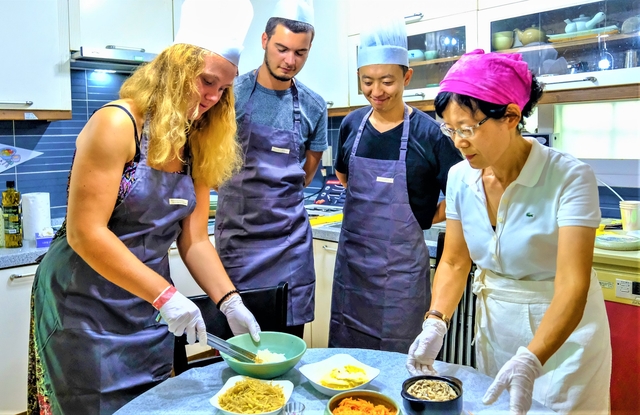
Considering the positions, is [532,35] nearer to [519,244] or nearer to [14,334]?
[519,244]

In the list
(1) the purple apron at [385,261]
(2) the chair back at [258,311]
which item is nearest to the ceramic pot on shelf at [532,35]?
(1) the purple apron at [385,261]

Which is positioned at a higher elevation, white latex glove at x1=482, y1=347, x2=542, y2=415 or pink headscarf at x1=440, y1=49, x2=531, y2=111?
pink headscarf at x1=440, y1=49, x2=531, y2=111

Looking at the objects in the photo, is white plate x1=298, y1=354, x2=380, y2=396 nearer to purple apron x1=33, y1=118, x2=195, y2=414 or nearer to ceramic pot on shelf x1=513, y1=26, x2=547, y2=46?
purple apron x1=33, y1=118, x2=195, y2=414

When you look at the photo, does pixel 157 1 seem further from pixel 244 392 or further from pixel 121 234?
pixel 244 392

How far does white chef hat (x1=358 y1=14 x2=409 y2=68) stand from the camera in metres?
1.90

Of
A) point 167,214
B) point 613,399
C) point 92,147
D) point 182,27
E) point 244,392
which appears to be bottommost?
point 613,399

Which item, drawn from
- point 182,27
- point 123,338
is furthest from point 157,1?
point 123,338

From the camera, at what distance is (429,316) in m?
1.33

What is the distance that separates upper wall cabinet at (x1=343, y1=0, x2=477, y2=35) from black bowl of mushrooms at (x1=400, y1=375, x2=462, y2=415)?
195 centimetres

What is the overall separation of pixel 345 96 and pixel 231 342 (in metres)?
2.03

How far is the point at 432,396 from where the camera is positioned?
988 mm

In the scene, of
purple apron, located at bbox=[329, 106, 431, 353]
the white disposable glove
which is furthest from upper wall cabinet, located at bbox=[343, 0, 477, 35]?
the white disposable glove

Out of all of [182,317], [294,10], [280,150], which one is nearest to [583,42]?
[294,10]

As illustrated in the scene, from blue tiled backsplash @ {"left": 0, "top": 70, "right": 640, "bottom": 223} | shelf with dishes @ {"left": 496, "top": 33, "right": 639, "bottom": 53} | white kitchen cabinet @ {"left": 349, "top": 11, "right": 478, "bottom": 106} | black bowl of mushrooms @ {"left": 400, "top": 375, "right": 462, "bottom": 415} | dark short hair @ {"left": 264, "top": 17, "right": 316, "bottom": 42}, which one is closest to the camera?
black bowl of mushrooms @ {"left": 400, "top": 375, "right": 462, "bottom": 415}
